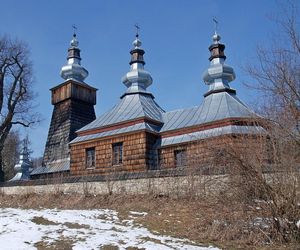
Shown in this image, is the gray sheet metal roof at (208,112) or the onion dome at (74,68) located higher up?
the onion dome at (74,68)

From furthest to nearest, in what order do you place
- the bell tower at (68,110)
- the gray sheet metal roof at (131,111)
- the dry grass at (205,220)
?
the bell tower at (68,110) → the gray sheet metal roof at (131,111) → the dry grass at (205,220)

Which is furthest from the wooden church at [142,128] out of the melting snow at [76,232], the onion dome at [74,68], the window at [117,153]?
the melting snow at [76,232]

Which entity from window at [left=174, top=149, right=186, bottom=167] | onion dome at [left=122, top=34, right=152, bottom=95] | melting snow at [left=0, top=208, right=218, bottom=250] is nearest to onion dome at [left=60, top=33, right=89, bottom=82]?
onion dome at [left=122, top=34, right=152, bottom=95]

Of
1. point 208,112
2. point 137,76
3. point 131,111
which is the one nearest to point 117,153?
point 131,111

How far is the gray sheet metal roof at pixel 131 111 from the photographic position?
23297mm

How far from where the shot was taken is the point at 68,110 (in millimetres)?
30391

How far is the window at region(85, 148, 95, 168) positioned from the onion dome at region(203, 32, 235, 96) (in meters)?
7.93

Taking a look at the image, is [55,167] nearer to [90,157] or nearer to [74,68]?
[90,157]

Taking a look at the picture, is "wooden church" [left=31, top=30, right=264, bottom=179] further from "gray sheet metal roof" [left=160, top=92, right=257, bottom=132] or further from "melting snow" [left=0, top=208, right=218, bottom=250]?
"melting snow" [left=0, top=208, right=218, bottom=250]

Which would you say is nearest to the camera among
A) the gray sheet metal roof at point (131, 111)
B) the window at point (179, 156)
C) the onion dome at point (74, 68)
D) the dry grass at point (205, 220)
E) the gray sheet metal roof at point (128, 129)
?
the dry grass at point (205, 220)

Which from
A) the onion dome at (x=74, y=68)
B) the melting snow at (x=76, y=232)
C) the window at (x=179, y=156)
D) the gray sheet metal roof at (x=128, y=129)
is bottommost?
the melting snow at (x=76, y=232)

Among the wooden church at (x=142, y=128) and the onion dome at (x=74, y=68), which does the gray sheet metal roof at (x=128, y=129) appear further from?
the onion dome at (x=74, y=68)

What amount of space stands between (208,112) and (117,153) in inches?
225

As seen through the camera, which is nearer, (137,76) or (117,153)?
(117,153)
